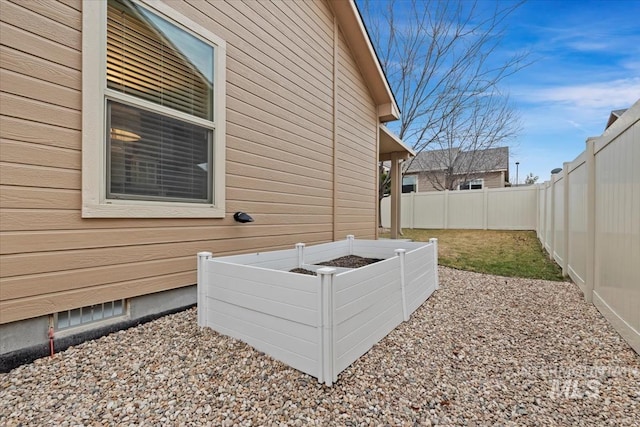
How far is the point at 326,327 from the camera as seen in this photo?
6.69 feet

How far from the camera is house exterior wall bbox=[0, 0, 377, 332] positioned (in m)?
2.13

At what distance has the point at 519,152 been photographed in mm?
17797

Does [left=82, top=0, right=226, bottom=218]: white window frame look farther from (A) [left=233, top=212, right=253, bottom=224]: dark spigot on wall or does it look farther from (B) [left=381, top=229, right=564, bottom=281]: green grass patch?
(B) [left=381, top=229, right=564, bottom=281]: green grass patch

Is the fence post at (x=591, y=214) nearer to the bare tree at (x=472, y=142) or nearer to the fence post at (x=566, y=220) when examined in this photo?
the fence post at (x=566, y=220)

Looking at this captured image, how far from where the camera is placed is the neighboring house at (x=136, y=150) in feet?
7.09

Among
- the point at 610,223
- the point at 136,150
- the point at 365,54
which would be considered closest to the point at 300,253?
the point at 136,150

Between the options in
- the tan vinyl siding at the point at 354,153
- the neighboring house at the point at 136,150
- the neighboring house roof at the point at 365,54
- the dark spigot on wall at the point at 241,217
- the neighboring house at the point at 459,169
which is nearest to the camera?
the neighboring house at the point at 136,150

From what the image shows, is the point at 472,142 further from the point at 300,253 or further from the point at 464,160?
the point at 300,253

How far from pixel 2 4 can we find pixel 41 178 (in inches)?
46.2

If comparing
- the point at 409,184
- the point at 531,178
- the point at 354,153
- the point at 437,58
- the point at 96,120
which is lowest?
the point at 96,120

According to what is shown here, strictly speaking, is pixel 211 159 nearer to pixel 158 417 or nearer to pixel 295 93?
pixel 295 93

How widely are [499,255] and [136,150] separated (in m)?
8.27

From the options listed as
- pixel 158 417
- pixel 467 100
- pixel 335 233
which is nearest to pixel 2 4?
pixel 158 417

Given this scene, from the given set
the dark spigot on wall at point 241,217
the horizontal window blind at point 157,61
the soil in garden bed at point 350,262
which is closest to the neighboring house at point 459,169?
the soil in garden bed at point 350,262
